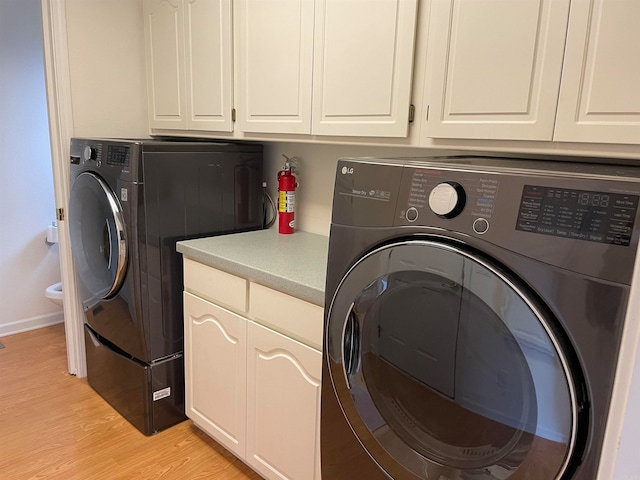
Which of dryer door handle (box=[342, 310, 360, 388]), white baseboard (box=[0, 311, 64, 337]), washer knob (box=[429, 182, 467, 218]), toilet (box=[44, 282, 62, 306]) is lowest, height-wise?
white baseboard (box=[0, 311, 64, 337])

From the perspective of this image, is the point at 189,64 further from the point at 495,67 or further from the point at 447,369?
the point at 447,369

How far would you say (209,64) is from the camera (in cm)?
207

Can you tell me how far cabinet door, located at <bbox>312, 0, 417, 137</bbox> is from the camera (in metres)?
1.44

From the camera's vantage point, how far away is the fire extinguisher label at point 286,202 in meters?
2.15

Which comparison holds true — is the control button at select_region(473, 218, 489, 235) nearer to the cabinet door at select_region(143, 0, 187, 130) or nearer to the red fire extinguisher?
the red fire extinguisher

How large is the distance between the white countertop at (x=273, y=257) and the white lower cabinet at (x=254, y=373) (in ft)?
0.15

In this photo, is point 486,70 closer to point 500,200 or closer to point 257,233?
point 500,200

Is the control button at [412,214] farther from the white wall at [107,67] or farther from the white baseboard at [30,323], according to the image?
the white baseboard at [30,323]

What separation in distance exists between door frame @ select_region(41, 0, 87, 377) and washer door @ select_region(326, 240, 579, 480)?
1.73 m

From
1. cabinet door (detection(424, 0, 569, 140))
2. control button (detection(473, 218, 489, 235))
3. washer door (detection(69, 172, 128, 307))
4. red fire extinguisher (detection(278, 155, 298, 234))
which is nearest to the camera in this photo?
control button (detection(473, 218, 489, 235))

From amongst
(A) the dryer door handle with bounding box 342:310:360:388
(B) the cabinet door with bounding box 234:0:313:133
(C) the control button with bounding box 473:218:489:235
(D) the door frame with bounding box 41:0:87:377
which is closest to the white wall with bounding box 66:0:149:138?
(D) the door frame with bounding box 41:0:87:377

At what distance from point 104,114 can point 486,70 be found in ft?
6.29

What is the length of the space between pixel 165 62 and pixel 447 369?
1975mm

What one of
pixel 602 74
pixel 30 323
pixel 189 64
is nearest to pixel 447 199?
pixel 602 74
